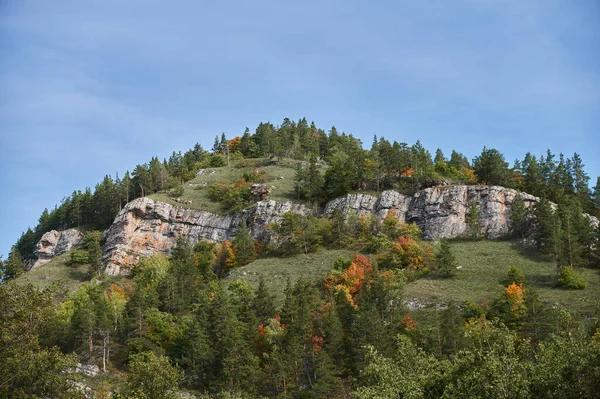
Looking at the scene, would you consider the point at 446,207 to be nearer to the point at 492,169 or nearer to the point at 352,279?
the point at 492,169

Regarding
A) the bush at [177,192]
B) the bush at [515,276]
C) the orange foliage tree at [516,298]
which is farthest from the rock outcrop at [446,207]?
the bush at [177,192]

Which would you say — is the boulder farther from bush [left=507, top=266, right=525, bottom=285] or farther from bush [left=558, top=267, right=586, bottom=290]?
bush [left=558, top=267, right=586, bottom=290]

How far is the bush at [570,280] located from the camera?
8812cm

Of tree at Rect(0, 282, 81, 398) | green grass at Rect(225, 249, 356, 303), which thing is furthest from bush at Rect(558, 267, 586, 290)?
tree at Rect(0, 282, 81, 398)

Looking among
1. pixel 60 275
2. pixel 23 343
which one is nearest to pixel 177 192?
pixel 60 275

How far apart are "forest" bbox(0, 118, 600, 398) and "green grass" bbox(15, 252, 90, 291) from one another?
2.57m

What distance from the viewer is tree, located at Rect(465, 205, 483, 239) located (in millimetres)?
114500

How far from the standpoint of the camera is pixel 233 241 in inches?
4966

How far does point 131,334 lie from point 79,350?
788 cm

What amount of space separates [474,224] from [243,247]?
4868 cm

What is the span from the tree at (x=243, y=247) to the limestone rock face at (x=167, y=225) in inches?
199

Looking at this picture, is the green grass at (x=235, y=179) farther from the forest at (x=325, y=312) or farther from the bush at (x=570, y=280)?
the bush at (x=570, y=280)

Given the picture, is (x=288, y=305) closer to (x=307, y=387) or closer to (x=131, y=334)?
(x=307, y=387)

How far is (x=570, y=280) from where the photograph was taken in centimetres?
8881
